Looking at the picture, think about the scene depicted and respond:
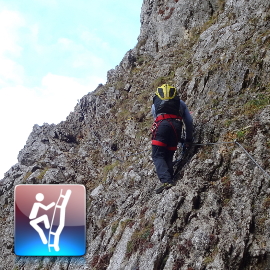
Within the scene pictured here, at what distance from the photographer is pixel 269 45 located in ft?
41.3

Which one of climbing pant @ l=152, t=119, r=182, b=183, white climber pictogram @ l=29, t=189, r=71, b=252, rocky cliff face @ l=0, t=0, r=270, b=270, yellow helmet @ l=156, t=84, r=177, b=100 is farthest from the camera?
yellow helmet @ l=156, t=84, r=177, b=100

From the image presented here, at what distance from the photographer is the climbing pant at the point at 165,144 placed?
28.3 ft

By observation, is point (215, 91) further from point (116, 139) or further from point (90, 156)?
point (90, 156)

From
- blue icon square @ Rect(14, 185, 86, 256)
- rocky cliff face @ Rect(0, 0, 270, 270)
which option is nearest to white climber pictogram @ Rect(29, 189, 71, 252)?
blue icon square @ Rect(14, 185, 86, 256)

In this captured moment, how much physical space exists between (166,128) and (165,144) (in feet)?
1.43

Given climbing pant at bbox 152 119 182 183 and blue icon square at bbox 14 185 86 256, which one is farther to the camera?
climbing pant at bbox 152 119 182 183

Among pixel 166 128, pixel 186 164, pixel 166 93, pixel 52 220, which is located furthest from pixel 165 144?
pixel 52 220

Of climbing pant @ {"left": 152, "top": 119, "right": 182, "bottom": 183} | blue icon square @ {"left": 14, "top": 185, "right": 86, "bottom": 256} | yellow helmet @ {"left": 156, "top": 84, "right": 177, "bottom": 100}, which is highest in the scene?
yellow helmet @ {"left": 156, "top": 84, "right": 177, "bottom": 100}

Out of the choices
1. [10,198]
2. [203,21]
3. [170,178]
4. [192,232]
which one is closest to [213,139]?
[170,178]

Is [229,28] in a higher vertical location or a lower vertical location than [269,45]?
higher

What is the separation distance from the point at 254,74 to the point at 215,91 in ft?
4.85

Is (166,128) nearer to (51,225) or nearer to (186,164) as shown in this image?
(186,164)

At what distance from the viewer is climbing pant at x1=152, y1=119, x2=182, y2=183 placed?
8.62 m

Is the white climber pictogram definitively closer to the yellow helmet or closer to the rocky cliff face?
the rocky cliff face
